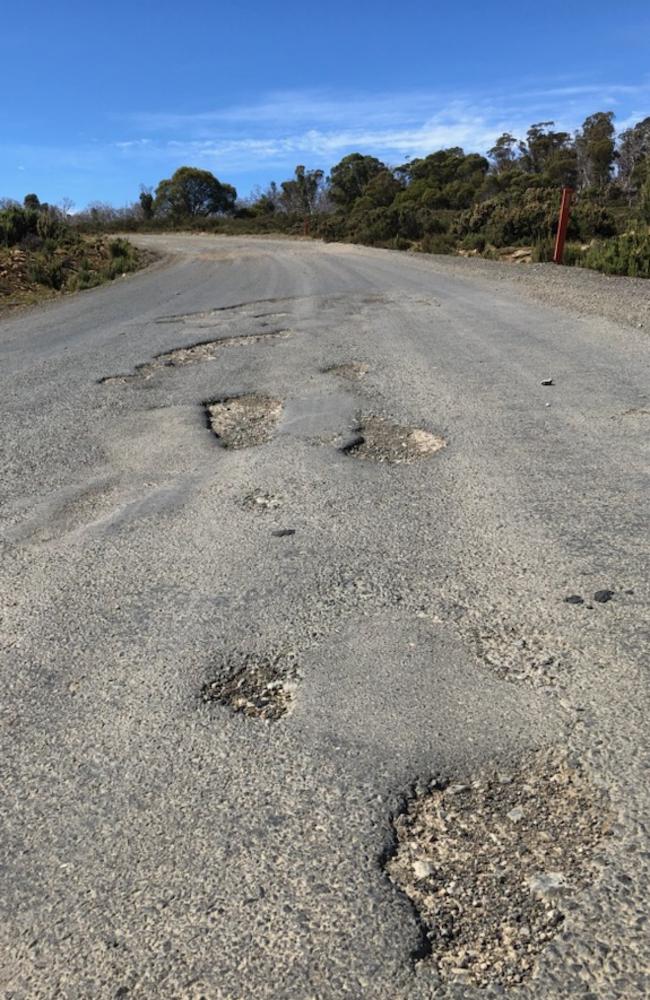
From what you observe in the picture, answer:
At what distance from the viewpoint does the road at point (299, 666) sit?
162 cm

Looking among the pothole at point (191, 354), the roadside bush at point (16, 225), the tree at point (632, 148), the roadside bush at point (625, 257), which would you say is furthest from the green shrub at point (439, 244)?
the tree at point (632, 148)

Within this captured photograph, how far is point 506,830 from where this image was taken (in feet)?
6.13

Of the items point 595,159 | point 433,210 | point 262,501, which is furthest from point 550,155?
point 262,501

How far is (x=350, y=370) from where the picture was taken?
6676mm

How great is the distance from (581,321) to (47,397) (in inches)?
228

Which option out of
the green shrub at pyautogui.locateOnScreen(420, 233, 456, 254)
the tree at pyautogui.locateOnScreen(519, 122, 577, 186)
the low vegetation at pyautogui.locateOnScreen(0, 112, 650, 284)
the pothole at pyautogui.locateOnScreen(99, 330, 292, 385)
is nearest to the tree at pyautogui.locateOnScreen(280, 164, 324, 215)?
the low vegetation at pyautogui.locateOnScreen(0, 112, 650, 284)

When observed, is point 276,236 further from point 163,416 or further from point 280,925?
point 280,925

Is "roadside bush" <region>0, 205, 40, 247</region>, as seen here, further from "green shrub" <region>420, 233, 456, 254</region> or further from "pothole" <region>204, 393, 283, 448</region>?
"pothole" <region>204, 393, 283, 448</region>

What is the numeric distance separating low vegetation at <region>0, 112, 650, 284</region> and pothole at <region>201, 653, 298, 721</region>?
12.9 meters

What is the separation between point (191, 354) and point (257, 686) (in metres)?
5.66

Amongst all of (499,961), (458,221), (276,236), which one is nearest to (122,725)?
(499,961)

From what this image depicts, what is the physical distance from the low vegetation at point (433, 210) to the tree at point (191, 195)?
66 millimetres

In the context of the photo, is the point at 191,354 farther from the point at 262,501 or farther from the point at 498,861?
the point at 498,861

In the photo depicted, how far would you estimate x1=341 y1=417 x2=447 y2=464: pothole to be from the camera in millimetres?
4605
